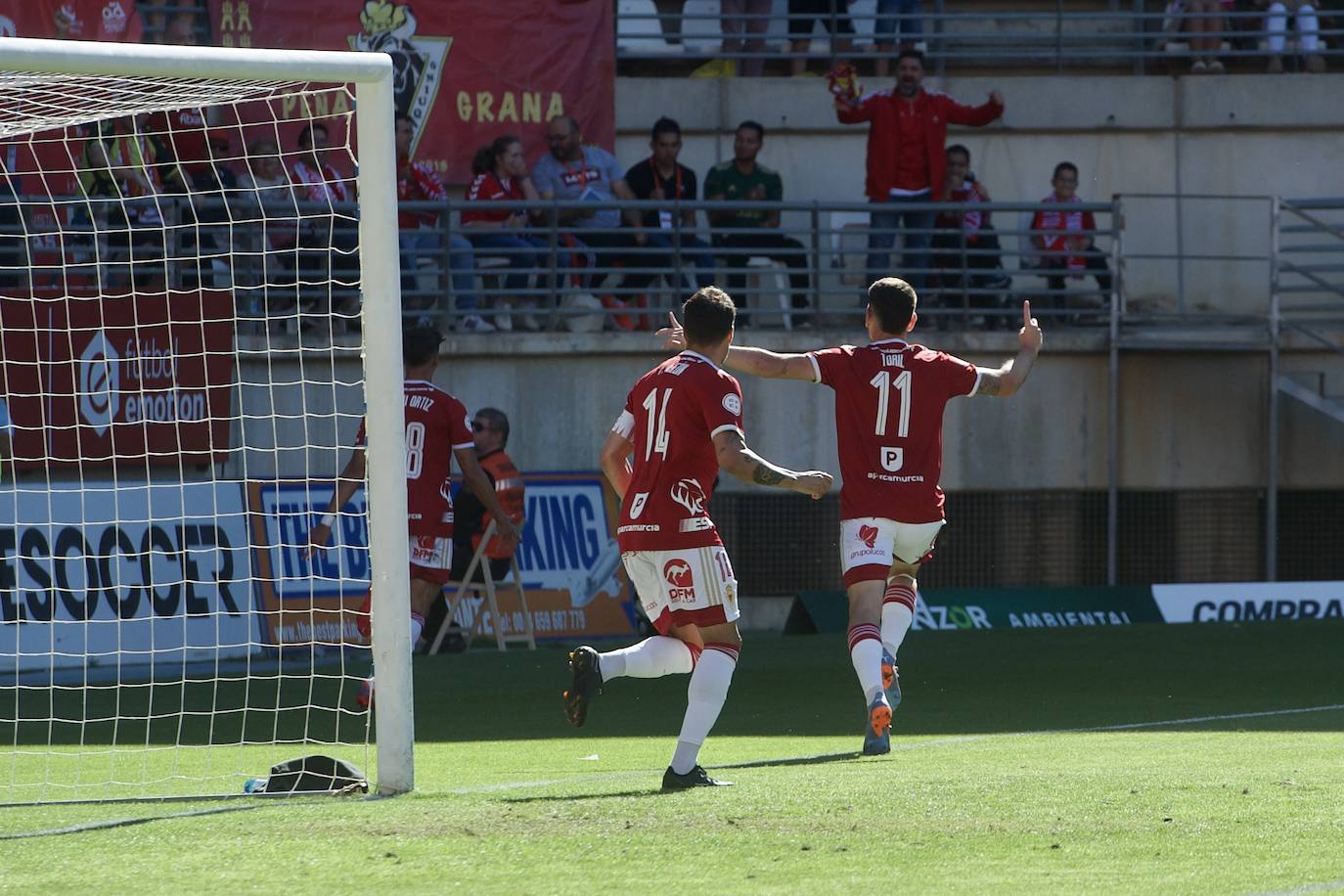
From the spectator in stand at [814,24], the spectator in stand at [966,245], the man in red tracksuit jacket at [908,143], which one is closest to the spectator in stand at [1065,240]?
the spectator in stand at [966,245]

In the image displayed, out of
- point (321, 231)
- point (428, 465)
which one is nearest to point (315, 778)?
point (428, 465)

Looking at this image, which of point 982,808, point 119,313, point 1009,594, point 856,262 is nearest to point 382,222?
point 982,808

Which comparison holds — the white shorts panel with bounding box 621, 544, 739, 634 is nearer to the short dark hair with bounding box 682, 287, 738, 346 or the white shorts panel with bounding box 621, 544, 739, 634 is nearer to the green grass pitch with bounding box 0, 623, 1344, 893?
the green grass pitch with bounding box 0, 623, 1344, 893

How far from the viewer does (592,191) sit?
1814 cm

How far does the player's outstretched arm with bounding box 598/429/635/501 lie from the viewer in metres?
7.50

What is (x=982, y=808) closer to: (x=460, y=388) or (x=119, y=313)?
(x=119, y=313)

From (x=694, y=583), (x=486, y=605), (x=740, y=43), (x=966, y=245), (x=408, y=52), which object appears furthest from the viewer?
(x=740, y=43)

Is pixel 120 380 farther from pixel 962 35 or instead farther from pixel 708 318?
pixel 962 35

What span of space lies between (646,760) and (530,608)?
8.04 m

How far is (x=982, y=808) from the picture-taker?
250 inches

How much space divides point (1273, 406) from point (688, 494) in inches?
523

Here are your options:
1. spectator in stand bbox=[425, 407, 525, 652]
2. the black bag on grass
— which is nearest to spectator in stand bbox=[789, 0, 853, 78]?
spectator in stand bbox=[425, 407, 525, 652]

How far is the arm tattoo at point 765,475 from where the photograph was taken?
6980 mm

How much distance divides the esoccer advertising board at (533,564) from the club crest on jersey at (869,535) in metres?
7.47
